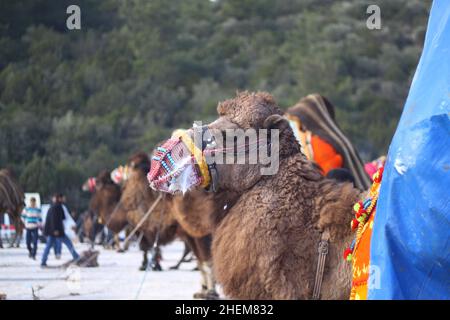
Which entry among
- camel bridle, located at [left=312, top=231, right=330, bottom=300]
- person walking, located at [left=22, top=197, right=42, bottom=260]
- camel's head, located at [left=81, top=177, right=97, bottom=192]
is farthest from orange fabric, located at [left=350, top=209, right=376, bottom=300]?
camel's head, located at [left=81, top=177, right=97, bottom=192]

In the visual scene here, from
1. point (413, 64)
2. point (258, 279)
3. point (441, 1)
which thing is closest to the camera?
point (441, 1)

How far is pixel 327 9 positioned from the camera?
41.0 meters

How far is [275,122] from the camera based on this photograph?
4586mm

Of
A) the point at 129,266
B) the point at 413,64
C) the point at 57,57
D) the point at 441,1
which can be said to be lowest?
the point at 129,266

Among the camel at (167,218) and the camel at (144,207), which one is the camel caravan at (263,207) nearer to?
the camel at (167,218)

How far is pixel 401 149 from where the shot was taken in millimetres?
2531

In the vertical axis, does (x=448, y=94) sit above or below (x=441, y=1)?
below

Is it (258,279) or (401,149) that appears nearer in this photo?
(401,149)

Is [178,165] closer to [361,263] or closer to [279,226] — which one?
[279,226]

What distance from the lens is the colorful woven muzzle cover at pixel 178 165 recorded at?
435 centimetres

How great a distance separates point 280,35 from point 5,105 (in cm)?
3847
